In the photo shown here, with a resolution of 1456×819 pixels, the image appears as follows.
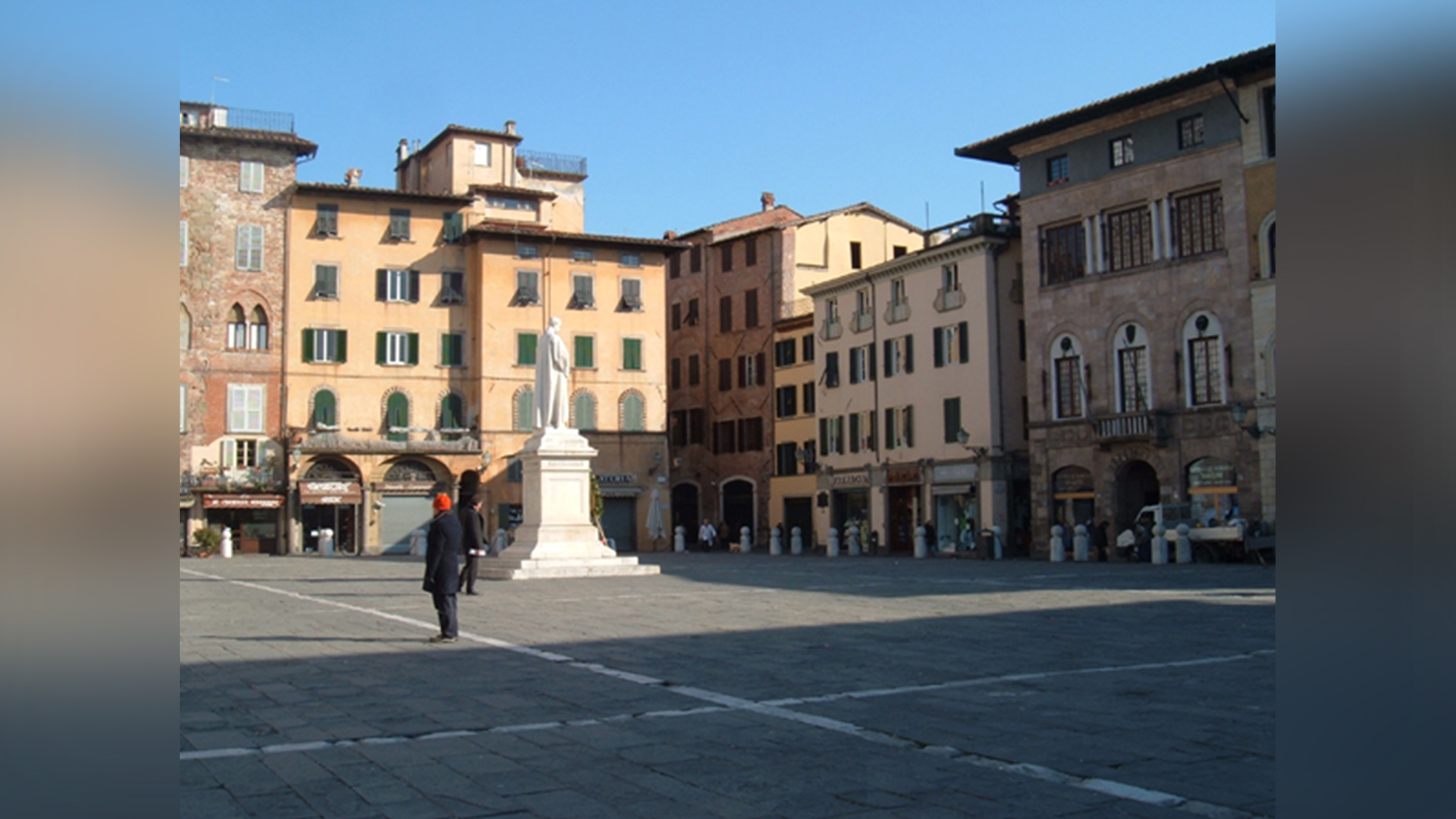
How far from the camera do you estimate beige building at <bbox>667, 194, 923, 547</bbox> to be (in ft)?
188

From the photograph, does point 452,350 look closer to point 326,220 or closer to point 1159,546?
point 326,220

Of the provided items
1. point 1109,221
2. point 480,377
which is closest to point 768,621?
point 1109,221

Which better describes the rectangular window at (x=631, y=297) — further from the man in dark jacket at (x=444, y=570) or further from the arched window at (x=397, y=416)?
the man in dark jacket at (x=444, y=570)

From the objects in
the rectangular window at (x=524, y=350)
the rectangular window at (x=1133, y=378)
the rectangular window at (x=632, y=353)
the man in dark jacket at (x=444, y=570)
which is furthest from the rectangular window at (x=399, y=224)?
the man in dark jacket at (x=444, y=570)

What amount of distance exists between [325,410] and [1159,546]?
33.2 m

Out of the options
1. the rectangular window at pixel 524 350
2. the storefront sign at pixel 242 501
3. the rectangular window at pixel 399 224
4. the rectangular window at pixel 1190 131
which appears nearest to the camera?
the rectangular window at pixel 1190 131

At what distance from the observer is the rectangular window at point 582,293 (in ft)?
181

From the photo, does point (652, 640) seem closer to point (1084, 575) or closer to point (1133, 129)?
point (1084, 575)

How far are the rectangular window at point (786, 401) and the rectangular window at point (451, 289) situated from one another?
14865 millimetres

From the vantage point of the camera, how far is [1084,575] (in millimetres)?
26859

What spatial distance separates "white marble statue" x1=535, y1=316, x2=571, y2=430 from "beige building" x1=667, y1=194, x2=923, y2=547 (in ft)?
97.1

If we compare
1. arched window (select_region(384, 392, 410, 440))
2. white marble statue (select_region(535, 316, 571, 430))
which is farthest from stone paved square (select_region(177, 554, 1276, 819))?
arched window (select_region(384, 392, 410, 440))

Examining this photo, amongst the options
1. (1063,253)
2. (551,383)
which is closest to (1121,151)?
(1063,253)
